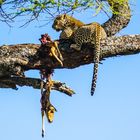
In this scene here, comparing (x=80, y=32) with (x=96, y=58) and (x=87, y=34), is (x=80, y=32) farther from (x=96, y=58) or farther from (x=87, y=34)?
(x=96, y=58)

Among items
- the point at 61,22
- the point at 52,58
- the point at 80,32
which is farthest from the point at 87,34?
the point at 61,22

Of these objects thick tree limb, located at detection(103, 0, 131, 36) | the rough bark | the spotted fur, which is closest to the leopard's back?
the spotted fur

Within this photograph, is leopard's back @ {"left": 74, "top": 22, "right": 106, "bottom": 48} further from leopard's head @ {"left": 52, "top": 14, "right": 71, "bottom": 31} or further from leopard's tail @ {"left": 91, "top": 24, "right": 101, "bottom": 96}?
leopard's head @ {"left": 52, "top": 14, "right": 71, "bottom": 31}

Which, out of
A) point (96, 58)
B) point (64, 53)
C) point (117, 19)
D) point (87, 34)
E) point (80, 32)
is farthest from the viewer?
point (117, 19)

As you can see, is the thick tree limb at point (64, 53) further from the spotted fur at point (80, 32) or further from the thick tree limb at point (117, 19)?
the thick tree limb at point (117, 19)

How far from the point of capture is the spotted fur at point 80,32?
9055 mm

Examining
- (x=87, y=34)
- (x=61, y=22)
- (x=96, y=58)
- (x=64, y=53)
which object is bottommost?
(x=96, y=58)

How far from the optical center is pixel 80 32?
31.7ft

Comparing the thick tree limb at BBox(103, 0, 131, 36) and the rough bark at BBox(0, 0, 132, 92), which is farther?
the thick tree limb at BBox(103, 0, 131, 36)

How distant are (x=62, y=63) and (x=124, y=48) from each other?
47.1 inches

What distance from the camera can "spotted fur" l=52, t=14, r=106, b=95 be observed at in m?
9.05

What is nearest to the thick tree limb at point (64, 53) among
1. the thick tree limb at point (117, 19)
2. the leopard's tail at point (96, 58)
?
the leopard's tail at point (96, 58)

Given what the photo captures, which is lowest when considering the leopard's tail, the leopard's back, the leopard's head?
the leopard's tail

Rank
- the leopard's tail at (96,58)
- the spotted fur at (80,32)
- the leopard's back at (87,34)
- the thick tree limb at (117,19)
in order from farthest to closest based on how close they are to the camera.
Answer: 1. the thick tree limb at (117,19)
2. the leopard's back at (87,34)
3. the spotted fur at (80,32)
4. the leopard's tail at (96,58)
